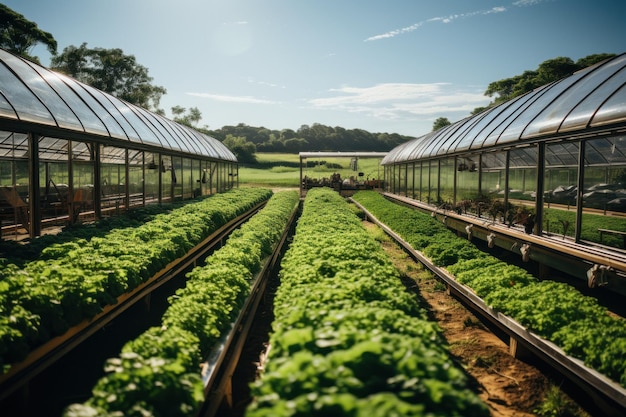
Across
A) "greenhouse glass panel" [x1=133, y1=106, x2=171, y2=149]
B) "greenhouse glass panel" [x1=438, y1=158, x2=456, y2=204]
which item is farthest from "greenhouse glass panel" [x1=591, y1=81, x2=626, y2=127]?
"greenhouse glass panel" [x1=133, y1=106, x2=171, y2=149]

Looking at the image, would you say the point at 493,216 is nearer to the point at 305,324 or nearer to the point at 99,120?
the point at 305,324

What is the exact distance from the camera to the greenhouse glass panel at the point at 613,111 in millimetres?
7219

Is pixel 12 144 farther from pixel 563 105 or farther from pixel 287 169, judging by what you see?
pixel 287 169

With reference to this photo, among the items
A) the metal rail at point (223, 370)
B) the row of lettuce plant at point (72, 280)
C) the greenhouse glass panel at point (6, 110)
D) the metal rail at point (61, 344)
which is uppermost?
the greenhouse glass panel at point (6, 110)

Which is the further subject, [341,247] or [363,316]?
[341,247]

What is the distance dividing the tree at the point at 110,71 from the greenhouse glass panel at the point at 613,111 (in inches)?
2153

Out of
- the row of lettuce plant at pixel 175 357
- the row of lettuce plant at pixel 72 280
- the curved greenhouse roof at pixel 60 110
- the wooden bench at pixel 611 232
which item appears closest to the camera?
the row of lettuce plant at pixel 175 357

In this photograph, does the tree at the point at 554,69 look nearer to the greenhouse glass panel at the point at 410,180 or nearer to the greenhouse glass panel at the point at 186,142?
the greenhouse glass panel at the point at 410,180

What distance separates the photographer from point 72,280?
17.4ft

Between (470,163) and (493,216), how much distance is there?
9.86ft

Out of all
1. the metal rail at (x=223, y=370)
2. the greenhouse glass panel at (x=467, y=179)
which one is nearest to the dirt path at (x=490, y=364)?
the metal rail at (x=223, y=370)

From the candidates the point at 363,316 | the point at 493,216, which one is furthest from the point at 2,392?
the point at 493,216

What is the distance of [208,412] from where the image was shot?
13.5 feet

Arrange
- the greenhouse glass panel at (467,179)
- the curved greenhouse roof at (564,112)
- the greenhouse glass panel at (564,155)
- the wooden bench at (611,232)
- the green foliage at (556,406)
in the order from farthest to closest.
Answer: the greenhouse glass panel at (467,179), the greenhouse glass panel at (564,155), the wooden bench at (611,232), the curved greenhouse roof at (564,112), the green foliage at (556,406)
